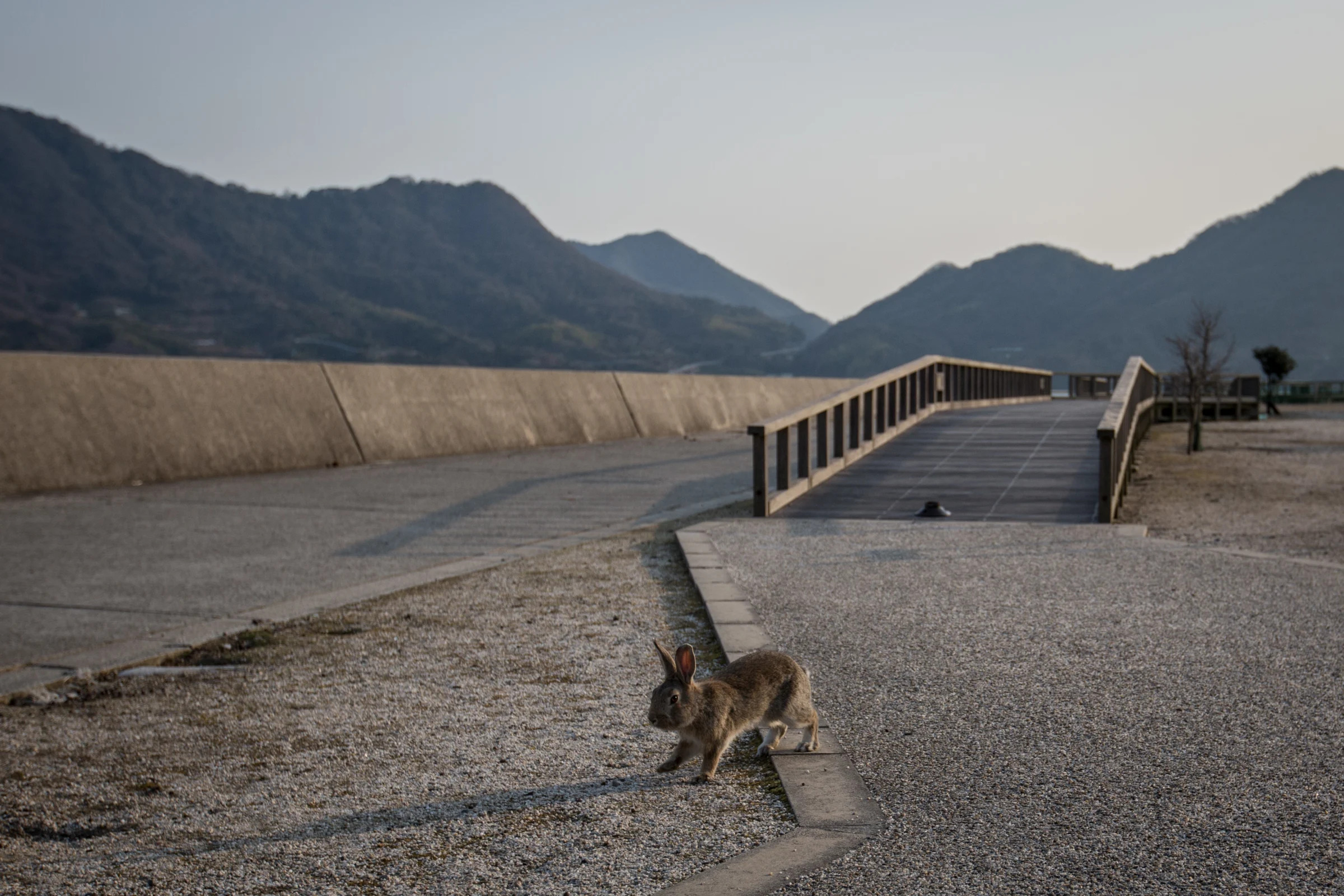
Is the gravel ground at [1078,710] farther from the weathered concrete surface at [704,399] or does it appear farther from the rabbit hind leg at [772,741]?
the weathered concrete surface at [704,399]

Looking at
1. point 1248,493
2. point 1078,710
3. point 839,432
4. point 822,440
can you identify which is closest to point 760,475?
point 822,440

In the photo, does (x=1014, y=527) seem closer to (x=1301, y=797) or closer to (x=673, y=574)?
(x=673, y=574)

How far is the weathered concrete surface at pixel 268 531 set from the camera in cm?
663

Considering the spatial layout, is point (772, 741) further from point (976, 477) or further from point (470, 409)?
point (470, 409)

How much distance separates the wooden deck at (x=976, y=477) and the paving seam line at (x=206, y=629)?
11.4 feet

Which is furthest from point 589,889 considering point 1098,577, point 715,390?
point 715,390

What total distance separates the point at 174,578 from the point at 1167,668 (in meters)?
6.28

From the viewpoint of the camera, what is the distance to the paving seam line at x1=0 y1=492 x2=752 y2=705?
5.30 metres

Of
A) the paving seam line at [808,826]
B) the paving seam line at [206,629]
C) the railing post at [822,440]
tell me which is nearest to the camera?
the paving seam line at [808,826]

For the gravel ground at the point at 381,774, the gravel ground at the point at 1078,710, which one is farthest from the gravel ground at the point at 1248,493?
the gravel ground at the point at 381,774

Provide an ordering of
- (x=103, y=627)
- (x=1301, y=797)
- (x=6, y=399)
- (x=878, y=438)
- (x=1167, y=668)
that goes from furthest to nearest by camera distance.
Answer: (x=878, y=438)
(x=6, y=399)
(x=103, y=627)
(x=1167, y=668)
(x=1301, y=797)

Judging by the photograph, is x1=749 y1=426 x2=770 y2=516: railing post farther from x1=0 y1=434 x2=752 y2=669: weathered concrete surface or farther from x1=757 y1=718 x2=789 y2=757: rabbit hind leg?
x1=757 y1=718 x2=789 y2=757: rabbit hind leg

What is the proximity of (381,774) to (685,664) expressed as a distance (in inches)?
49.7

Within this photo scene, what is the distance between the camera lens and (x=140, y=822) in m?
3.55
